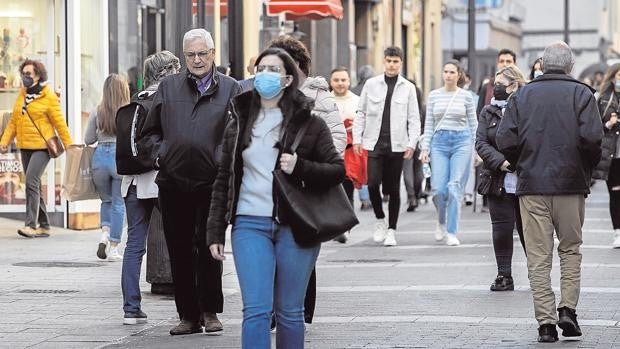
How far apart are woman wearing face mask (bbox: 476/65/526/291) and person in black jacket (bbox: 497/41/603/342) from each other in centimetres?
193

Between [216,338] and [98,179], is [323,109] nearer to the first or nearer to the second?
[216,338]

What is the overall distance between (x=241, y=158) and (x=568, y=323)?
10.1 feet

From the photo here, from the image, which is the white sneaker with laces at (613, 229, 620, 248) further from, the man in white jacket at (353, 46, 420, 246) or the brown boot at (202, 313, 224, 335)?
the brown boot at (202, 313, 224, 335)

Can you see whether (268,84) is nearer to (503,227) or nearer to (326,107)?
(326,107)

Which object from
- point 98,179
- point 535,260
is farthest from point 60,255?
point 535,260

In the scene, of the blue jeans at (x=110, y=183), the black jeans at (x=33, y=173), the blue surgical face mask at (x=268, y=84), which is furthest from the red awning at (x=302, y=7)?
the blue surgical face mask at (x=268, y=84)

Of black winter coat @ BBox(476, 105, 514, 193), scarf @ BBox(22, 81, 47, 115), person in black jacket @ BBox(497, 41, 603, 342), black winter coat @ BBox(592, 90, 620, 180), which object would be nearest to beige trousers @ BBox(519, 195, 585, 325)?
person in black jacket @ BBox(497, 41, 603, 342)

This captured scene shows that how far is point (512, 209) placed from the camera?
492 inches

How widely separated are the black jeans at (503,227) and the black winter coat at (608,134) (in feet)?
11.5

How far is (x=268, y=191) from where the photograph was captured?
24.3ft

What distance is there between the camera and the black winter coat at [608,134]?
1584 centimetres

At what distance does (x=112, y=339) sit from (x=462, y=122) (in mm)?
7366

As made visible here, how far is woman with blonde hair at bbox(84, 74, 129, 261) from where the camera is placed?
1441 cm

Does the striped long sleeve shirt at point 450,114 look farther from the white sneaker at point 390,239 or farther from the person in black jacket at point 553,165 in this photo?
the person in black jacket at point 553,165
